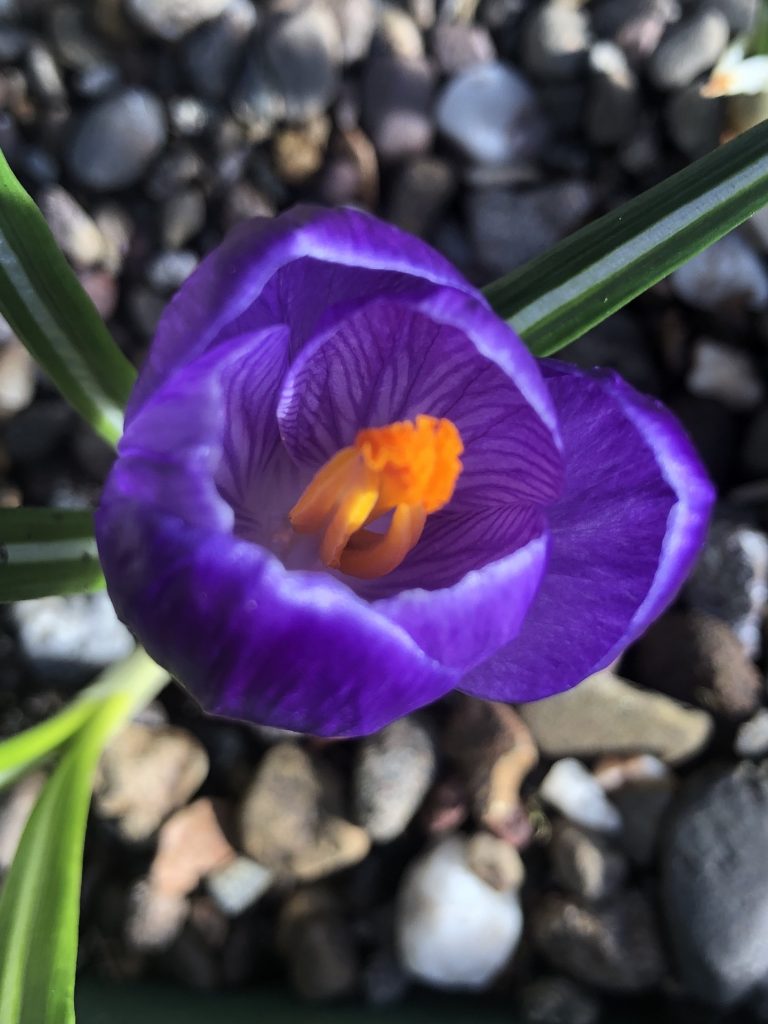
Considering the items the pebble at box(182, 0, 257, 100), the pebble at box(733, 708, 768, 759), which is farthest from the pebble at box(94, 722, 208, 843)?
the pebble at box(182, 0, 257, 100)

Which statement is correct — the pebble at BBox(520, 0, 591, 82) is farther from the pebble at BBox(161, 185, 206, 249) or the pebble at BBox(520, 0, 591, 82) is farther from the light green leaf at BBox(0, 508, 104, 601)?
the light green leaf at BBox(0, 508, 104, 601)

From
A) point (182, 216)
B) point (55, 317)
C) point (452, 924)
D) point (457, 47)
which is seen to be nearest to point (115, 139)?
point (182, 216)

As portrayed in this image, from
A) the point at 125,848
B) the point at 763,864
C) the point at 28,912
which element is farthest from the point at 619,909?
the point at 28,912

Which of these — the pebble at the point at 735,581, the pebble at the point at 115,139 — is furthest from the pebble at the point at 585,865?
the pebble at the point at 115,139

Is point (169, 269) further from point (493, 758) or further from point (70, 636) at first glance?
point (493, 758)

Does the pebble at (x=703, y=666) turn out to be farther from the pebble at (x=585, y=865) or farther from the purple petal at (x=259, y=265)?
the purple petal at (x=259, y=265)

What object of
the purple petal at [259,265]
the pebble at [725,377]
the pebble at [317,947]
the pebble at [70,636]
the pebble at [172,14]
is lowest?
the pebble at [317,947]
